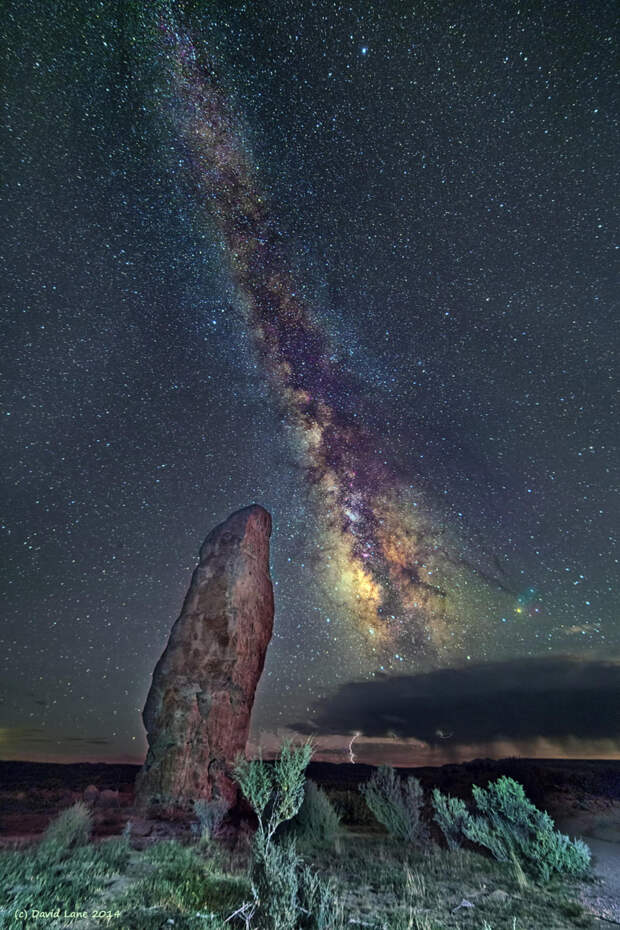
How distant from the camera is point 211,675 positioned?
14.1 metres

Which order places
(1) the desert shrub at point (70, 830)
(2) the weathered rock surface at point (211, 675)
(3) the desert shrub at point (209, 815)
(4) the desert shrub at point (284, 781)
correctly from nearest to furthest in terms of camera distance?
(4) the desert shrub at point (284, 781)
(1) the desert shrub at point (70, 830)
(3) the desert shrub at point (209, 815)
(2) the weathered rock surface at point (211, 675)

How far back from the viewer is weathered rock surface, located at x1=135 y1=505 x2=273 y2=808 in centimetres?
1272

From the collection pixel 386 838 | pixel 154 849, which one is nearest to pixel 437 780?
pixel 386 838

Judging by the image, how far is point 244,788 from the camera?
8500 millimetres

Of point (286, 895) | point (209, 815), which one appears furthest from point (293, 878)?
point (209, 815)

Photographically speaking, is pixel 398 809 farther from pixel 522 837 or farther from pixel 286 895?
pixel 286 895

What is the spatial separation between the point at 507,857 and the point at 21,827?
53.0 feet

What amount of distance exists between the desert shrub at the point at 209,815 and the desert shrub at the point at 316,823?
2.97m

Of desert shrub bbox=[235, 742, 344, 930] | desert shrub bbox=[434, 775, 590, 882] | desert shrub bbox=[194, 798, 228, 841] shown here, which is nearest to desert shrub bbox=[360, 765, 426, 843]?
desert shrub bbox=[434, 775, 590, 882]

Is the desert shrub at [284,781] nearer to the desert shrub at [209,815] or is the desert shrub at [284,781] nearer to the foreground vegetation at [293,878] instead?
the foreground vegetation at [293,878]

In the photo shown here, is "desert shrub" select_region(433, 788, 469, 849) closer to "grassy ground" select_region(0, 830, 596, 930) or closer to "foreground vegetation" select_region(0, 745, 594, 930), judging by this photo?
"foreground vegetation" select_region(0, 745, 594, 930)

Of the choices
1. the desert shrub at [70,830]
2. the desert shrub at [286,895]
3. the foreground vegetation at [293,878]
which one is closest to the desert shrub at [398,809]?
the foreground vegetation at [293,878]

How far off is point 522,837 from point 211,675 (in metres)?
9.77

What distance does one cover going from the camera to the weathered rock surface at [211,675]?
12719mm
